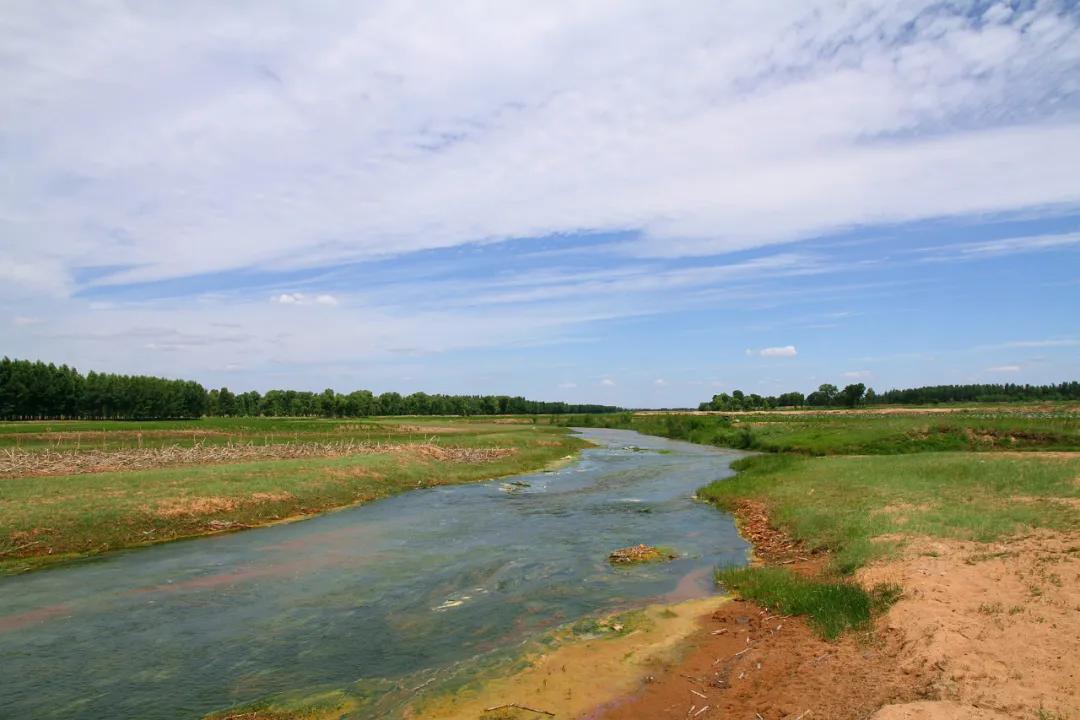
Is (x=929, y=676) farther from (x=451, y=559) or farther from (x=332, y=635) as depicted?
(x=451, y=559)

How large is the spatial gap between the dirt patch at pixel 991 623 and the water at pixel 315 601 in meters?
6.16

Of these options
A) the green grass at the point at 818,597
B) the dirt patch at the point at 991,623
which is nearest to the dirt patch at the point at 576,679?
the green grass at the point at 818,597

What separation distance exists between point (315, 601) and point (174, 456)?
1310 inches

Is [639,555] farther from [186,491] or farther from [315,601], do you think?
[186,491]

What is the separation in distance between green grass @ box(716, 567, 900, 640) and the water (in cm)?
179

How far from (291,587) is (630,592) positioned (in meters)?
10.6

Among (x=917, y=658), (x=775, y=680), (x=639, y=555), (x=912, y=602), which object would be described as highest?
(x=912, y=602)

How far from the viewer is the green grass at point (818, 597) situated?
13.1 metres

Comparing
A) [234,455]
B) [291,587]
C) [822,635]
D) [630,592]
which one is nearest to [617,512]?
[630,592]

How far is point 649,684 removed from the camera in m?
11.5

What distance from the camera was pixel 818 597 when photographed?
1472 centimetres

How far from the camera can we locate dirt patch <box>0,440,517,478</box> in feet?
123

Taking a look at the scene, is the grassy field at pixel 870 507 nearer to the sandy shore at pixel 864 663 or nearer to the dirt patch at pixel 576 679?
the sandy shore at pixel 864 663

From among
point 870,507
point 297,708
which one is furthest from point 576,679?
point 870,507
